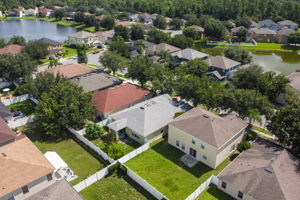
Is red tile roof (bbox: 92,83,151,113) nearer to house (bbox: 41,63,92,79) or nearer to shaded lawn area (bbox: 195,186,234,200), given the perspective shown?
house (bbox: 41,63,92,79)

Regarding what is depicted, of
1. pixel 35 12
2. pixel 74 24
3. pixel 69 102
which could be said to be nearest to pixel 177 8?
pixel 74 24

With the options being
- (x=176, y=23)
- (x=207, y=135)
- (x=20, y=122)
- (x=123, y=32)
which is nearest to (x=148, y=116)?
(x=207, y=135)

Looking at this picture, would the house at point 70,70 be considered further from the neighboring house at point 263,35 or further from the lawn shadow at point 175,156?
the neighboring house at point 263,35

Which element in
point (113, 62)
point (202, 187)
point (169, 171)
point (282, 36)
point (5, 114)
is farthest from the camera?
point (282, 36)

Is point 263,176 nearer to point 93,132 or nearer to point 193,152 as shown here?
point 193,152

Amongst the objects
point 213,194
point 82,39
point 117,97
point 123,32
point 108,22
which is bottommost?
point 213,194

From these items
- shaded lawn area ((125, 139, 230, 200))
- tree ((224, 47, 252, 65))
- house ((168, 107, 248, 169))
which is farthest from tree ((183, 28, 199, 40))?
shaded lawn area ((125, 139, 230, 200))

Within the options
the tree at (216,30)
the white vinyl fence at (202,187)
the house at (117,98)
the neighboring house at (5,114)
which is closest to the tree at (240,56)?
the tree at (216,30)
